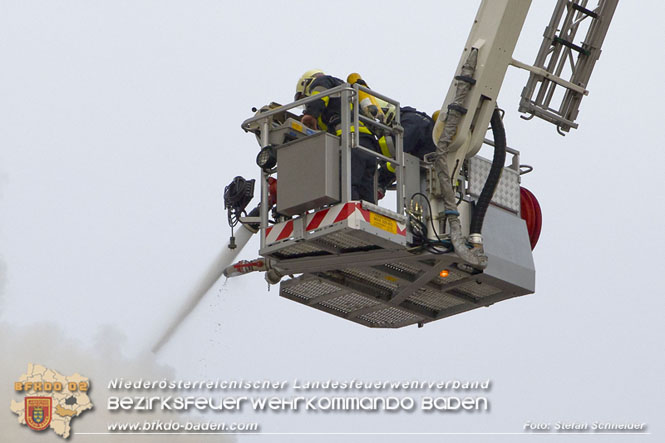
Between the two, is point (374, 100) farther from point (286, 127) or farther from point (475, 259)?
point (475, 259)

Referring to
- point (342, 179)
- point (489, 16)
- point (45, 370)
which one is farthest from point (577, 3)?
point (45, 370)

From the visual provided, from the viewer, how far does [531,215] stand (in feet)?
59.2

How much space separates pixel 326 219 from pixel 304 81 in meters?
2.26

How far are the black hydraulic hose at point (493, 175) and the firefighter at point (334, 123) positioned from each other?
1310mm

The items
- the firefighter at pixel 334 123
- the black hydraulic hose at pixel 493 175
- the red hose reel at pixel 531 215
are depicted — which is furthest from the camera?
the red hose reel at pixel 531 215

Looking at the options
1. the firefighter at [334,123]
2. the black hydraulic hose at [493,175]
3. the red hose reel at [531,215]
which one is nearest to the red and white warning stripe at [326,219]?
the firefighter at [334,123]

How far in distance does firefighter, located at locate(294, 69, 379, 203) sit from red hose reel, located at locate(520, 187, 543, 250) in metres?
2.29

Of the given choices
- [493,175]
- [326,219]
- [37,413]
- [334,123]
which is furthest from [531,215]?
[37,413]

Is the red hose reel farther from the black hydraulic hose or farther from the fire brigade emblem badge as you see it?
the fire brigade emblem badge

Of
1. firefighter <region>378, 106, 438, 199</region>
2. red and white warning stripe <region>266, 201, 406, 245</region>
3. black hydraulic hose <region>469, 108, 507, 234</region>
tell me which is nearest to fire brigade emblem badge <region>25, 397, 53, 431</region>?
red and white warning stripe <region>266, 201, 406, 245</region>

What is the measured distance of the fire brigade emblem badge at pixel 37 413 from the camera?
2030 centimetres

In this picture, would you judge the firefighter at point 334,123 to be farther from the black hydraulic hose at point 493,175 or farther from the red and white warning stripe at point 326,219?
the black hydraulic hose at point 493,175

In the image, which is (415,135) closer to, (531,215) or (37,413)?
(531,215)

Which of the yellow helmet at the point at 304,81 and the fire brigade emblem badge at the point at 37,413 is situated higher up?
the yellow helmet at the point at 304,81
